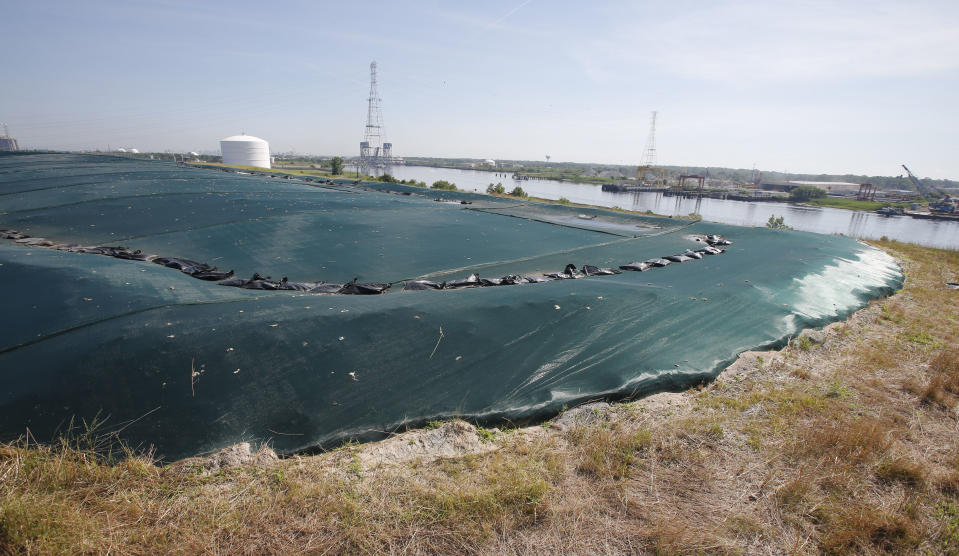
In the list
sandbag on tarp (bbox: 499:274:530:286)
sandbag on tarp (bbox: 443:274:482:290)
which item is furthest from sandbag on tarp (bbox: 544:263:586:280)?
sandbag on tarp (bbox: 443:274:482:290)

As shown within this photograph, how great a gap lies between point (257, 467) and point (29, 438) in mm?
1235

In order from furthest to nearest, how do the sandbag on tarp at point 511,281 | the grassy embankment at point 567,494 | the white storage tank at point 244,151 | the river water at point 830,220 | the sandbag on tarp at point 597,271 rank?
the white storage tank at point 244,151 → the river water at point 830,220 → the sandbag on tarp at point 597,271 → the sandbag on tarp at point 511,281 → the grassy embankment at point 567,494

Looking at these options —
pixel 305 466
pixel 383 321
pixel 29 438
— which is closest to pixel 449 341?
pixel 383 321

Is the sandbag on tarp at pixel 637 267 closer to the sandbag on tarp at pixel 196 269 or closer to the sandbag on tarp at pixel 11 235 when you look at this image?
the sandbag on tarp at pixel 196 269

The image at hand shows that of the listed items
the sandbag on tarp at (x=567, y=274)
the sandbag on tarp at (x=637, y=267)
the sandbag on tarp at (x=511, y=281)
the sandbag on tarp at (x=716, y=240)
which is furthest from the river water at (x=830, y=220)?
the sandbag on tarp at (x=511, y=281)

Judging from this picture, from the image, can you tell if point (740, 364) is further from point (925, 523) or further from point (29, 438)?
point (29, 438)

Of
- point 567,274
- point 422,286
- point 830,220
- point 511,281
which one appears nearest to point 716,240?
point 567,274

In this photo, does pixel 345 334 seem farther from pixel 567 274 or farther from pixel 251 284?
pixel 567 274

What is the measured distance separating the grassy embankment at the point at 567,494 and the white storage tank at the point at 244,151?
56.2 meters

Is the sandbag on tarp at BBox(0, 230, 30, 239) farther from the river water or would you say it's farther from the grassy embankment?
the river water

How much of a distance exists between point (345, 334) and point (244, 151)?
56418 millimetres

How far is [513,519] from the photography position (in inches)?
80.0

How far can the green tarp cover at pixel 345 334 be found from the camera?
246 centimetres

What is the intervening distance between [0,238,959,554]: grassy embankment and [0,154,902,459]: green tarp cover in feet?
0.87
